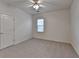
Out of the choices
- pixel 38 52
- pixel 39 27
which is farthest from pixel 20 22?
pixel 38 52

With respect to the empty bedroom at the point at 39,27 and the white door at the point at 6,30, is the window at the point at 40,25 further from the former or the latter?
the white door at the point at 6,30

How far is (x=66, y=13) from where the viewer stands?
21.2 ft

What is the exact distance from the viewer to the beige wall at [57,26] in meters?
6.51

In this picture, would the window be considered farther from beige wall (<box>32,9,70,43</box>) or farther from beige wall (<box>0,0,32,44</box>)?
beige wall (<box>0,0,32,44</box>)

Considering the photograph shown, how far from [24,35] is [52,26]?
2218 mm

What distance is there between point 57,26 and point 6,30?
11.8 ft

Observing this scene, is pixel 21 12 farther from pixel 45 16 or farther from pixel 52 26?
pixel 52 26

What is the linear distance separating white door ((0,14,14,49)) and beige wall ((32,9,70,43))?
299 cm

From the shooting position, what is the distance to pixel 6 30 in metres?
5.10

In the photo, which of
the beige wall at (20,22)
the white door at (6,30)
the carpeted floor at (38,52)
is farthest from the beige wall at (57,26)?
the white door at (6,30)

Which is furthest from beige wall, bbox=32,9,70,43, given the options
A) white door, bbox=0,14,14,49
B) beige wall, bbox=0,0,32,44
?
white door, bbox=0,14,14,49

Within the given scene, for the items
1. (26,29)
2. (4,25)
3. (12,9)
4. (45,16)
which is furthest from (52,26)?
(4,25)

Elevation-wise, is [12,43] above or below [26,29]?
below

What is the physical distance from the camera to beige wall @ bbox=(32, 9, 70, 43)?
6.51m
